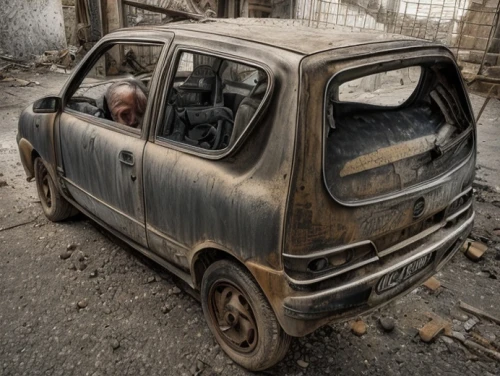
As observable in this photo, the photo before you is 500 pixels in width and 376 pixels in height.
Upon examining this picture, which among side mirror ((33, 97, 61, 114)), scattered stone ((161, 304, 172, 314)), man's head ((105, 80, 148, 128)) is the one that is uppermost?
man's head ((105, 80, 148, 128))

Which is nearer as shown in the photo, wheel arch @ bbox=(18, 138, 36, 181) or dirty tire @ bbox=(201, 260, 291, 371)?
dirty tire @ bbox=(201, 260, 291, 371)

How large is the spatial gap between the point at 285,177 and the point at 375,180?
51 centimetres

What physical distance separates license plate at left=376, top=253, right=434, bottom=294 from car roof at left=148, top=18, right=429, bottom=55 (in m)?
1.16

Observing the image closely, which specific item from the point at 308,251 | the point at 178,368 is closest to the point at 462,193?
the point at 308,251

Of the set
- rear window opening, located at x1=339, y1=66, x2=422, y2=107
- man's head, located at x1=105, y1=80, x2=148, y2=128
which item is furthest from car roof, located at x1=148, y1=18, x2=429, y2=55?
rear window opening, located at x1=339, y1=66, x2=422, y2=107

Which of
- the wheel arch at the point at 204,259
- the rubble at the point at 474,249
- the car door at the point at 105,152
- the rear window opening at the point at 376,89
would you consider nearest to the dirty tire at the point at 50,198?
the car door at the point at 105,152

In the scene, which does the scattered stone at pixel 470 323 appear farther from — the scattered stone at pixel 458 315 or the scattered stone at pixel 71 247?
the scattered stone at pixel 71 247

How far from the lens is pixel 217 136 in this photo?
2674mm

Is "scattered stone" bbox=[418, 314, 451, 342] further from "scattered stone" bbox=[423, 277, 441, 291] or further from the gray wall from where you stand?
the gray wall

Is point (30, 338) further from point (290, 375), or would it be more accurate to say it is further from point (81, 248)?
point (290, 375)

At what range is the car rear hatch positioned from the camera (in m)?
1.77

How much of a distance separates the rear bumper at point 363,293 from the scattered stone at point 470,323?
0.53 metres

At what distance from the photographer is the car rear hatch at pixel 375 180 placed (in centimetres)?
177

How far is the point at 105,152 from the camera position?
2.76 m
